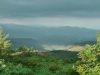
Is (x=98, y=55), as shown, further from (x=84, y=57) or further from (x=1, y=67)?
(x=1, y=67)

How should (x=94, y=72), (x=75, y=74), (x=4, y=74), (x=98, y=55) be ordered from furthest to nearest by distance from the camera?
(x=4, y=74) → (x=75, y=74) → (x=98, y=55) → (x=94, y=72)

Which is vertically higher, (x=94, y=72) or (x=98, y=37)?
(x=98, y=37)

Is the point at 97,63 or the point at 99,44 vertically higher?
the point at 99,44

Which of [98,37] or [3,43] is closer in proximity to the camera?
[98,37]

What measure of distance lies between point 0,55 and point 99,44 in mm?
65092

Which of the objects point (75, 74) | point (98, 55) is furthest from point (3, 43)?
point (98, 55)

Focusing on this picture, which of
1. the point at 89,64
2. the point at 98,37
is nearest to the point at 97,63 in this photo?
the point at 89,64

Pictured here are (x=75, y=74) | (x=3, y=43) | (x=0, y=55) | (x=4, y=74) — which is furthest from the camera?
(x=3, y=43)

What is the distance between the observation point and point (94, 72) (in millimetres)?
22641

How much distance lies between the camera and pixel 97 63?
78.2 feet

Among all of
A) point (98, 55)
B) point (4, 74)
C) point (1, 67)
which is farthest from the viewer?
point (1, 67)

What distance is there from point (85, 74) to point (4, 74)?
74.6ft

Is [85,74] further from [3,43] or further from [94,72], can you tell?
[3,43]

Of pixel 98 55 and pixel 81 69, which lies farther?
pixel 98 55
